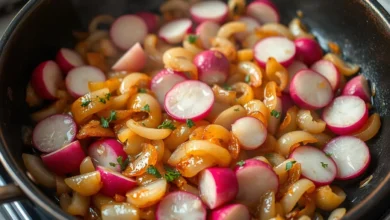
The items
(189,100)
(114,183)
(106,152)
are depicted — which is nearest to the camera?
(114,183)

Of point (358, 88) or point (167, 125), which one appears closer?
point (167, 125)

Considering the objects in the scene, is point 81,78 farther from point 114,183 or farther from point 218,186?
point 218,186

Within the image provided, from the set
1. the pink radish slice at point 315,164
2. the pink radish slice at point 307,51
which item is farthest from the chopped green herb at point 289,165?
the pink radish slice at point 307,51

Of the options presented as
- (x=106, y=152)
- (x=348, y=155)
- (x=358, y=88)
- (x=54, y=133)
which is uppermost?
(x=358, y=88)

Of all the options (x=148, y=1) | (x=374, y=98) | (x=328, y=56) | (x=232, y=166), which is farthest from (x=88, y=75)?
(x=374, y=98)

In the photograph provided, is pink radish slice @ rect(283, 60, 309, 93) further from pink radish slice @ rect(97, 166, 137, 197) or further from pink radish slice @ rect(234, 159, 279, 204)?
pink radish slice @ rect(97, 166, 137, 197)

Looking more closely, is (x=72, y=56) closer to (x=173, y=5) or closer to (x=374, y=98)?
(x=173, y=5)

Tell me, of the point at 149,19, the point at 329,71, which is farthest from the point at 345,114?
the point at 149,19

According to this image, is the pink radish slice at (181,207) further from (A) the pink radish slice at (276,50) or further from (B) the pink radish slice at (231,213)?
(A) the pink radish slice at (276,50)
